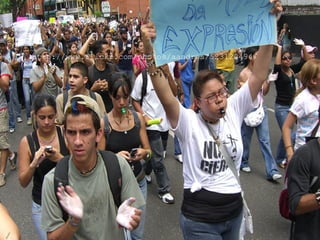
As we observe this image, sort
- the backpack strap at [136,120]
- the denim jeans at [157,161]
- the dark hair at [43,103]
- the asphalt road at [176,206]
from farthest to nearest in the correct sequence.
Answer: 1. the denim jeans at [157,161]
2. the asphalt road at [176,206]
3. the backpack strap at [136,120]
4. the dark hair at [43,103]

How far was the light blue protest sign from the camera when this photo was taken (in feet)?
7.88

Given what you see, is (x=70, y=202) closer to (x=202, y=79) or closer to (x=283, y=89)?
(x=202, y=79)

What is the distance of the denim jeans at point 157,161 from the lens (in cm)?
499

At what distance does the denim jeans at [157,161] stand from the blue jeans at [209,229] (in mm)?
2290

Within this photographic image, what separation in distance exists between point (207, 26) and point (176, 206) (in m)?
2.88

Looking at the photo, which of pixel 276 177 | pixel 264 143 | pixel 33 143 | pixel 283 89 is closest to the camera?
pixel 33 143

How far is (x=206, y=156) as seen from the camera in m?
2.57

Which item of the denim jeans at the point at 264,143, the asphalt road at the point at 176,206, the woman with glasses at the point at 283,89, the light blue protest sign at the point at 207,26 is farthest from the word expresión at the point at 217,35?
the woman with glasses at the point at 283,89

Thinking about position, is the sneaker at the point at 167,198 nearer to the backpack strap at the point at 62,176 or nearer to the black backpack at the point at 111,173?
the black backpack at the point at 111,173

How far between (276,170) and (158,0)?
377cm

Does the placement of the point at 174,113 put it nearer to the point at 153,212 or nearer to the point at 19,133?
the point at 153,212

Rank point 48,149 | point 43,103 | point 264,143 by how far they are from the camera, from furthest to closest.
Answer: point 264,143 → point 43,103 → point 48,149

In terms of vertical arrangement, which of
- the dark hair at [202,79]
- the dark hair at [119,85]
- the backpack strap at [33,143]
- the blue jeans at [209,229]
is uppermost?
the dark hair at [202,79]

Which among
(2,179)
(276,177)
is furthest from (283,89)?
(2,179)
